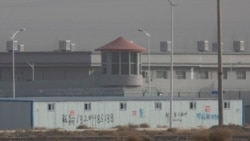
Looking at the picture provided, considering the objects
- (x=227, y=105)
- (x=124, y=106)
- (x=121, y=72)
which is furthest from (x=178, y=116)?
(x=121, y=72)

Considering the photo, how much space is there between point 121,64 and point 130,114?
22789 mm

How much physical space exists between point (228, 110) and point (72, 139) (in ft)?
96.5

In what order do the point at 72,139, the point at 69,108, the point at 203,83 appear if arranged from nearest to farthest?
1. the point at 72,139
2. the point at 69,108
3. the point at 203,83

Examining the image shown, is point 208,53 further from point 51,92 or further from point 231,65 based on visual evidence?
point 51,92

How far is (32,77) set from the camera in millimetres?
107438

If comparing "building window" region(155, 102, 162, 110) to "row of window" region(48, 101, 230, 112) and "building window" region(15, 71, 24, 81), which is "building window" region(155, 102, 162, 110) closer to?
"row of window" region(48, 101, 230, 112)

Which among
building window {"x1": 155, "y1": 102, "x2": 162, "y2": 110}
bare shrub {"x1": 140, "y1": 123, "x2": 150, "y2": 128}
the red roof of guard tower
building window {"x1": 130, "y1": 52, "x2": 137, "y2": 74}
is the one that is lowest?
bare shrub {"x1": 140, "y1": 123, "x2": 150, "y2": 128}

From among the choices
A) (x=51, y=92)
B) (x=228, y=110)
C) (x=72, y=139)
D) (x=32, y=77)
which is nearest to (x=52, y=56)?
(x=32, y=77)

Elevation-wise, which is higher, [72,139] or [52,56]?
[52,56]

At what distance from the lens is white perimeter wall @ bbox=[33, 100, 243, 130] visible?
67.1m

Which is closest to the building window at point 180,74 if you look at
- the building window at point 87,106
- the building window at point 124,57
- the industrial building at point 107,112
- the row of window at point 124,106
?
the building window at point 124,57

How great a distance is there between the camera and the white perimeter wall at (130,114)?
220 feet

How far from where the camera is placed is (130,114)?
7088 centimetres

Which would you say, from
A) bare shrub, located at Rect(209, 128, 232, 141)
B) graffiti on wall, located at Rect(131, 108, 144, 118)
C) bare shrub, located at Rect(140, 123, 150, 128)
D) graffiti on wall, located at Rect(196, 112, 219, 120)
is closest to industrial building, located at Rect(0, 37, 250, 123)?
graffiti on wall, located at Rect(196, 112, 219, 120)
